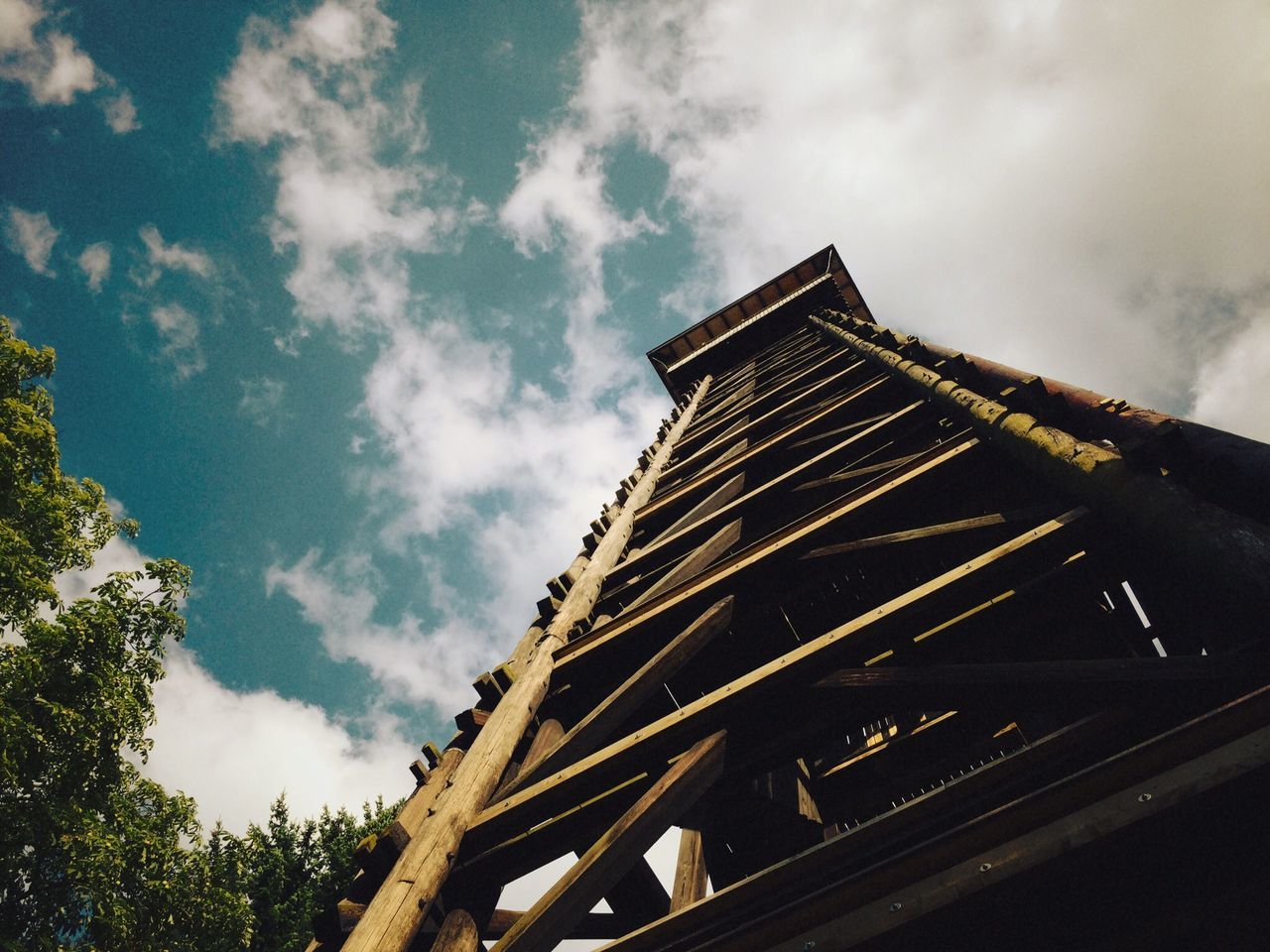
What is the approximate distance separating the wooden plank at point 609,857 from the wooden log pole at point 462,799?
338 mm

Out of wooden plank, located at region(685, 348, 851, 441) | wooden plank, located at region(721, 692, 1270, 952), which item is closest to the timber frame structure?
wooden plank, located at region(721, 692, 1270, 952)

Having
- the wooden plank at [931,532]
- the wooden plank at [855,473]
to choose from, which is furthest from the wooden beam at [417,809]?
the wooden plank at [855,473]

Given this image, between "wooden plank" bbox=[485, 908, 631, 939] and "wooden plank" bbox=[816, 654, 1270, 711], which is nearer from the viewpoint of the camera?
"wooden plank" bbox=[816, 654, 1270, 711]

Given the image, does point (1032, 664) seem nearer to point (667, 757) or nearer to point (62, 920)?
point (667, 757)

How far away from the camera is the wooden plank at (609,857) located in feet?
5.57

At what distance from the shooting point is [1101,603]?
7.64ft

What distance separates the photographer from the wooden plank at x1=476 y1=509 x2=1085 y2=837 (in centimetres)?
214

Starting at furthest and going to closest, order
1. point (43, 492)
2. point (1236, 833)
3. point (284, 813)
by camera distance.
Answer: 1. point (284, 813)
2. point (43, 492)
3. point (1236, 833)

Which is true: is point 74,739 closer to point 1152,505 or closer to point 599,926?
point 599,926

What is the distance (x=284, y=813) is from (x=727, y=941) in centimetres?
2175

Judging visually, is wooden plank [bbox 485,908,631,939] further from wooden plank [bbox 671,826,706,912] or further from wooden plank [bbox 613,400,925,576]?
wooden plank [bbox 613,400,925,576]

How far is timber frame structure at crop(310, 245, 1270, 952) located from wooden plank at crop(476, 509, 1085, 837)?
0.01m

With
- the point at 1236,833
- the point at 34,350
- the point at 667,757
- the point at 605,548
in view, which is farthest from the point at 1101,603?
the point at 34,350

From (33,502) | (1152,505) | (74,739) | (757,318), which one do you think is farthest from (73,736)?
(757,318)
